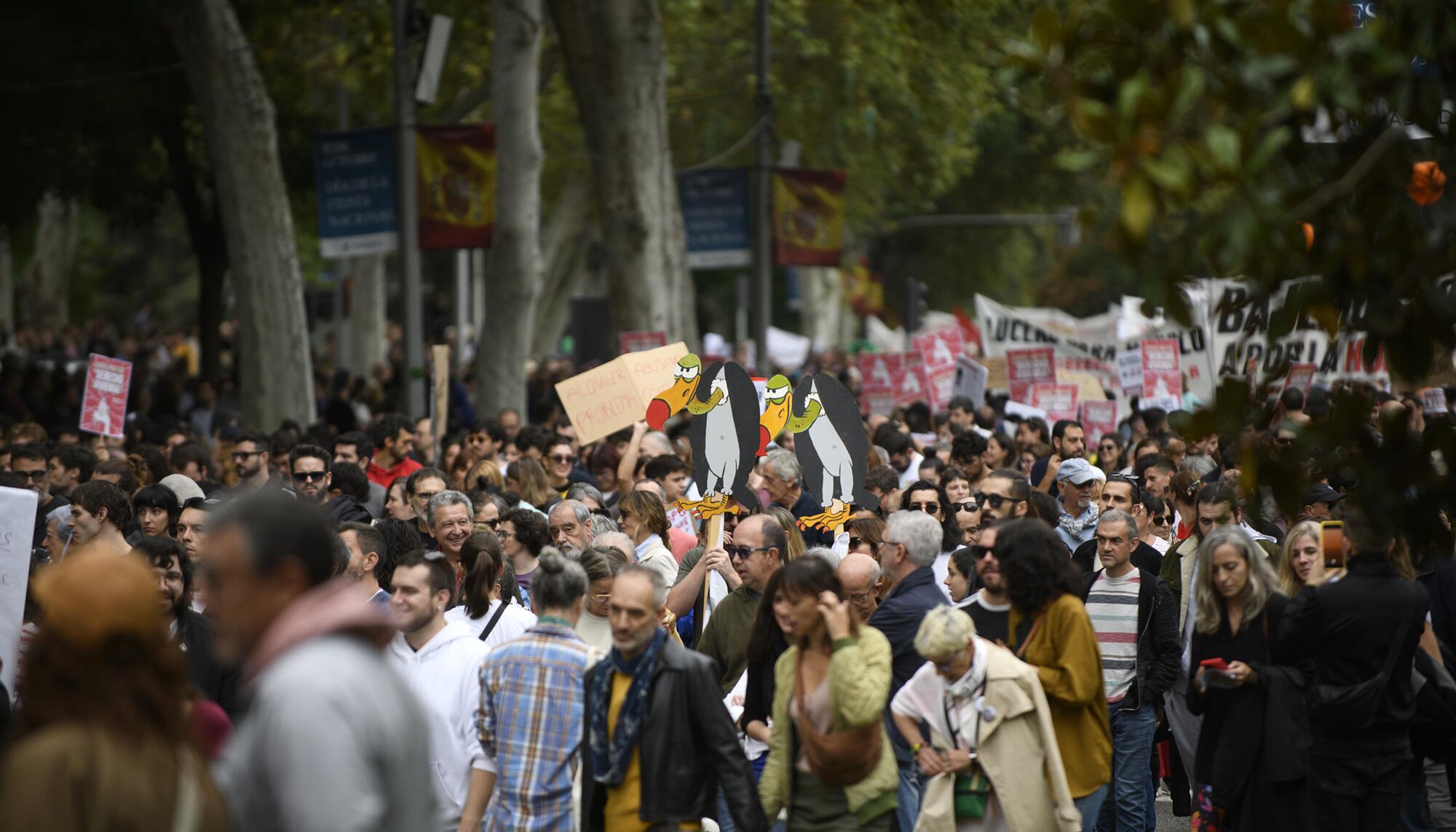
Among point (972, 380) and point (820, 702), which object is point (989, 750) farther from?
point (972, 380)

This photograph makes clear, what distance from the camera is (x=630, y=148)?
2097 centimetres

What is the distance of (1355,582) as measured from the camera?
6.82 meters

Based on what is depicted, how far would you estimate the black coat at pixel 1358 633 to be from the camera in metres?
6.81

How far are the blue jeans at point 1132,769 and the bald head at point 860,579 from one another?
4.48 ft

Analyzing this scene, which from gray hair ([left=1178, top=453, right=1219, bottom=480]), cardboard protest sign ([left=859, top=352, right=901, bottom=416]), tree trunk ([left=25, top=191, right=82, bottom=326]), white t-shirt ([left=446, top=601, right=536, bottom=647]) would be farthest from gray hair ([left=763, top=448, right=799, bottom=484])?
tree trunk ([left=25, top=191, right=82, bottom=326])

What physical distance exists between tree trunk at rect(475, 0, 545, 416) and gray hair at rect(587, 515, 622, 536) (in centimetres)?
1066

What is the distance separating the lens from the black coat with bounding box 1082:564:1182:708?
7.94m

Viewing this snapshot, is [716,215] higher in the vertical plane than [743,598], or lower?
higher

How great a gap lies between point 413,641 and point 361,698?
10.3 ft

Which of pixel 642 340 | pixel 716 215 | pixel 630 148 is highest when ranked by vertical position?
pixel 630 148

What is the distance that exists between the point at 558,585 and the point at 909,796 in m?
1.88

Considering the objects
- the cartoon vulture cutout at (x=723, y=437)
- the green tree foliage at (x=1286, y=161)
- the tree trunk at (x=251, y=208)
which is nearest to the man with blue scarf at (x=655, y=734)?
the green tree foliage at (x=1286, y=161)

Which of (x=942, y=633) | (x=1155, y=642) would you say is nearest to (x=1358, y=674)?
(x=1155, y=642)

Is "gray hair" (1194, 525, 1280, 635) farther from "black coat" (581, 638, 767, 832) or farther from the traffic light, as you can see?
the traffic light
